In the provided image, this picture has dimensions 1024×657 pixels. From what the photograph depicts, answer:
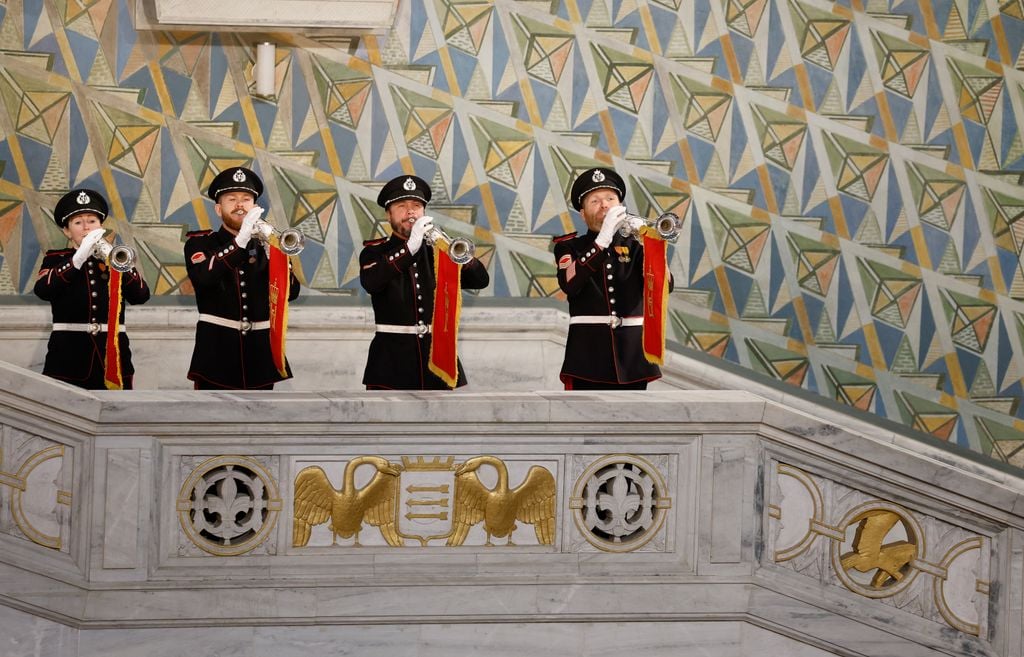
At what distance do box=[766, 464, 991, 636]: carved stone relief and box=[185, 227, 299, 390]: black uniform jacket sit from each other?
2364mm

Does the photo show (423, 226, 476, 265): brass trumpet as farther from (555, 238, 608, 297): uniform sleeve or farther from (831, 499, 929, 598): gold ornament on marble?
(831, 499, 929, 598): gold ornament on marble

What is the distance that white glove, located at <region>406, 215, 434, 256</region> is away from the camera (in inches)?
259

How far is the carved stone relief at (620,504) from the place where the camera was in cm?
594

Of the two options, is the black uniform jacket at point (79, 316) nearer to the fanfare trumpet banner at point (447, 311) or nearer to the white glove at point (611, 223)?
the fanfare trumpet banner at point (447, 311)

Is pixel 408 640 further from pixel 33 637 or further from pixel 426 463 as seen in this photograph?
pixel 33 637

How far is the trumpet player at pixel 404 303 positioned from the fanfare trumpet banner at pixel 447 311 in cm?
24

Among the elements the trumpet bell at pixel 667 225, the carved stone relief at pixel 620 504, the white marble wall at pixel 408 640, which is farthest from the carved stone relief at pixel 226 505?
the trumpet bell at pixel 667 225

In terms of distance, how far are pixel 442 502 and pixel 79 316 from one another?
2307mm

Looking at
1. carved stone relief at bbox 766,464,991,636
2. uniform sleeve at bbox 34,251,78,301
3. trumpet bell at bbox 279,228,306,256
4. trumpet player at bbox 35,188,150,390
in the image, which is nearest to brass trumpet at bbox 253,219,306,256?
trumpet bell at bbox 279,228,306,256

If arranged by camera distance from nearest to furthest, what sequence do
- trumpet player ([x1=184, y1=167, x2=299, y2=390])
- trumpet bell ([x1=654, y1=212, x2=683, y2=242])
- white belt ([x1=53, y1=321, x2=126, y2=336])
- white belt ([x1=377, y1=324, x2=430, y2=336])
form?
trumpet bell ([x1=654, y1=212, x2=683, y2=242]), white belt ([x1=377, y1=324, x2=430, y2=336]), trumpet player ([x1=184, y1=167, x2=299, y2=390]), white belt ([x1=53, y1=321, x2=126, y2=336])

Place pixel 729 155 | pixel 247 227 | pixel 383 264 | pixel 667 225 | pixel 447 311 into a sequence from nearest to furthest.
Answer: pixel 667 225
pixel 447 311
pixel 247 227
pixel 383 264
pixel 729 155

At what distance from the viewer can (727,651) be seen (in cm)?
590

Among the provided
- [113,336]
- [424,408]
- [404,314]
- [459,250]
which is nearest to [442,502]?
[424,408]

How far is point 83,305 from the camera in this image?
7.30 metres
